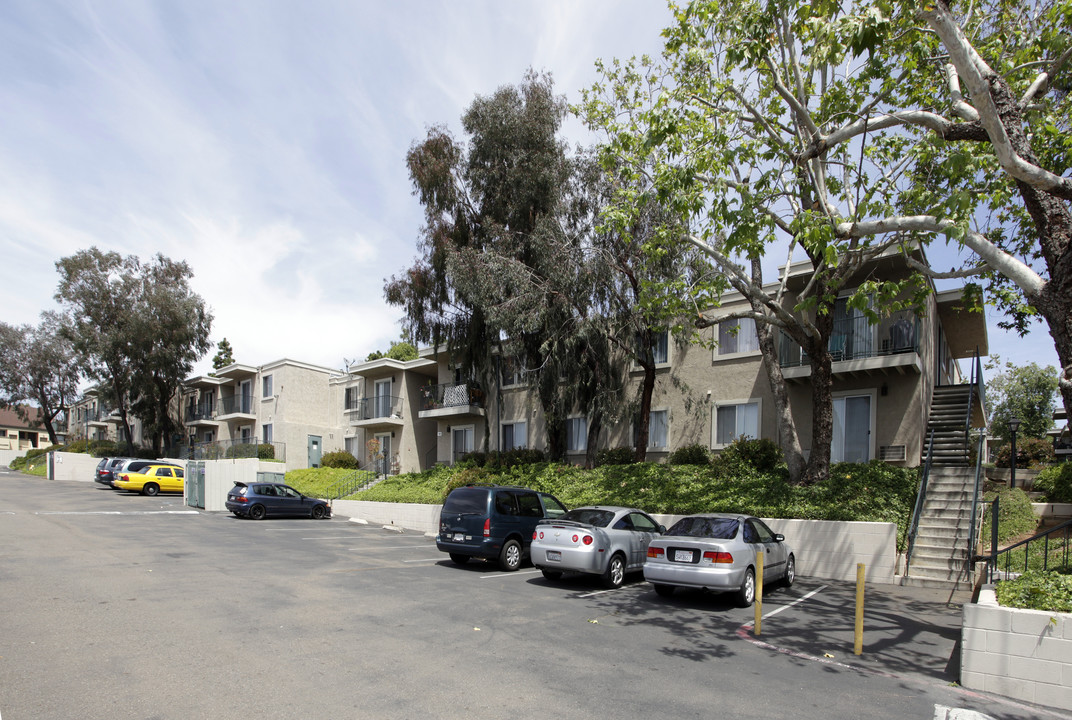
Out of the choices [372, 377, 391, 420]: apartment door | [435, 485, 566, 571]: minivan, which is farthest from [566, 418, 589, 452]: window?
[372, 377, 391, 420]: apartment door

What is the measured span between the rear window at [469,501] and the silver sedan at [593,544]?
6.07ft

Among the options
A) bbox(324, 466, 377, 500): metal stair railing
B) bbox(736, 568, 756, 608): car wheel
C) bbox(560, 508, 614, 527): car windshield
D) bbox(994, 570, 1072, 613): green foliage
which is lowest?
bbox(324, 466, 377, 500): metal stair railing

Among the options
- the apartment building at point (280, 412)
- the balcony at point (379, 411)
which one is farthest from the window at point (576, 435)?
the apartment building at point (280, 412)

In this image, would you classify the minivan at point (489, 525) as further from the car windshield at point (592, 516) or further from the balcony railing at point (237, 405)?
the balcony railing at point (237, 405)

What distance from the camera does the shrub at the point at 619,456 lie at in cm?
2328

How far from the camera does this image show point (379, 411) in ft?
121

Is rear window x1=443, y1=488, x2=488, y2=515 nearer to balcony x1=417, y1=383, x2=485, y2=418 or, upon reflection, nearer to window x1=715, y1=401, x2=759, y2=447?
window x1=715, y1=401, x2=759, y2=447

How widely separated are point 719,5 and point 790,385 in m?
12.2

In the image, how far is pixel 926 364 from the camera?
20.2 meters

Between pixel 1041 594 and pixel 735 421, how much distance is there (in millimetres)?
15429

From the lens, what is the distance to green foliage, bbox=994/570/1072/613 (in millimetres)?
6633

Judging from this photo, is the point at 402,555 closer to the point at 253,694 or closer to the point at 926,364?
the point at 253,694

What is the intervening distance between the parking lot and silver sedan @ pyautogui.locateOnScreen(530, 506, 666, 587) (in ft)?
1.59

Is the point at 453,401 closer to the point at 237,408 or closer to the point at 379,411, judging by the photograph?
the point at 379,411
